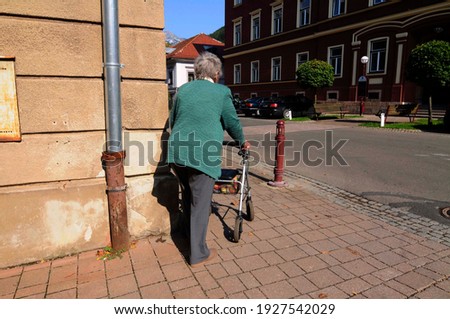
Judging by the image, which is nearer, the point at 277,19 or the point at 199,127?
the point at 199,127

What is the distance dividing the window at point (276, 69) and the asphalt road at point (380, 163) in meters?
21.0

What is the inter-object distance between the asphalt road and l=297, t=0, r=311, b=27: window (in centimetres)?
1942

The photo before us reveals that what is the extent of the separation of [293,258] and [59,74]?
2843 millimetres

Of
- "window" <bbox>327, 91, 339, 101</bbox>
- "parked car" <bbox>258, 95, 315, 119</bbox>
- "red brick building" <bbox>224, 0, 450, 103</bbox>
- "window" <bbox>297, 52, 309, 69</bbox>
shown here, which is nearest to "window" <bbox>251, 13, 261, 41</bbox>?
"red brick building" <bbox>224, 0, 450, 103</bbox>

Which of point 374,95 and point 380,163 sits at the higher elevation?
point 374,95

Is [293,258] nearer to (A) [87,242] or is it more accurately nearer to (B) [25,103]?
(A) [87,242]

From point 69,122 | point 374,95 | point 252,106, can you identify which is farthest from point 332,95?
point 69,122

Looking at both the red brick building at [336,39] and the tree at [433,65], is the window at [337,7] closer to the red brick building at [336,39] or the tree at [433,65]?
the red brick building at [336,39]

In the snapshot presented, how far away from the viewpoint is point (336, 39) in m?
26.2

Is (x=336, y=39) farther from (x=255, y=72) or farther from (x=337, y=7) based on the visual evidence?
(x=255, y=72)

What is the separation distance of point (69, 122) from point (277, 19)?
1303 inches

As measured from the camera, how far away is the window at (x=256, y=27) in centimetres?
3575

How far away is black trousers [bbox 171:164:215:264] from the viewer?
3.16 meters

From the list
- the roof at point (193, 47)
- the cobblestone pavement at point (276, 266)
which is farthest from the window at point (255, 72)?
the cobblestone pavement at point (276, 266)
